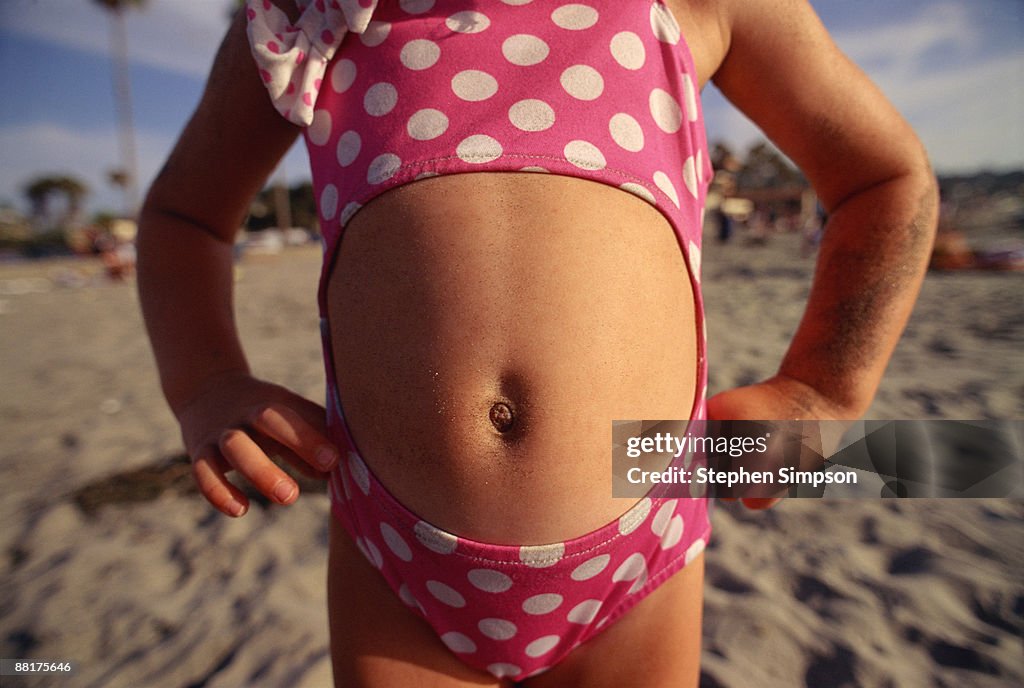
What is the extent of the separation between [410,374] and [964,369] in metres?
4.15

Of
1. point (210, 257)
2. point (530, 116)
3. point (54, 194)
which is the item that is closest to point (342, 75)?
point (530, 116)

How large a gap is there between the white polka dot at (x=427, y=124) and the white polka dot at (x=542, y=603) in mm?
619

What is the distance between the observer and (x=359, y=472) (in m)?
0.80

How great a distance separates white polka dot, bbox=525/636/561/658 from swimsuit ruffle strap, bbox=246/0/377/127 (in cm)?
80

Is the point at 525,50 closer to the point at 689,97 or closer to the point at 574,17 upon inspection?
the point at 574,17

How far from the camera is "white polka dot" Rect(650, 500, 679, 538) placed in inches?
31.2

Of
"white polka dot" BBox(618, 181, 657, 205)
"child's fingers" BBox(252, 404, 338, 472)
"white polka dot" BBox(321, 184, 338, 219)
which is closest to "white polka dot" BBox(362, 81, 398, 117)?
"white polka dot" BBox(321, 184, 338, 219)

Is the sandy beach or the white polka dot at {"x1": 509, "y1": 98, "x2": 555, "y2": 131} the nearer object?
the white polka dot at {"x1": 509, "y1": 98, "x2": 555, "y2": 131}

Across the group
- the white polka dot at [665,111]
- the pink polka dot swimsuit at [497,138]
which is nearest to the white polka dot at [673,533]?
the pink polka dot swimsuit at [497,138]

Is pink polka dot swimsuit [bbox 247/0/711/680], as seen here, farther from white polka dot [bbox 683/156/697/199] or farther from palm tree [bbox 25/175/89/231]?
palm tree [bbox 25/175/89/231]

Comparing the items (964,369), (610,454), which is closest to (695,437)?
A: (610,454)

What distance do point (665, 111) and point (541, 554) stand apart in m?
0.63

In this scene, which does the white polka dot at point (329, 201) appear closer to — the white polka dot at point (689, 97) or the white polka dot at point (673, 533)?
the white polka dot at point (689, 97)

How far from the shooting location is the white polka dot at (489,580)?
74 centimetres
